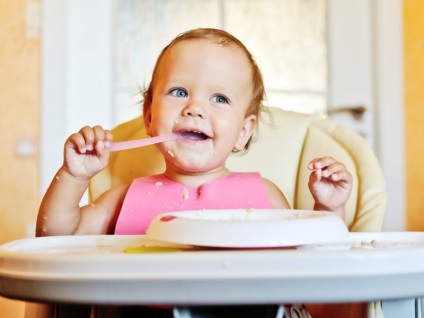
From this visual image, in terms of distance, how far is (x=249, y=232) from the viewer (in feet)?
2.27

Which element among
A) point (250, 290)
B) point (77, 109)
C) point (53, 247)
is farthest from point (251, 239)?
point (77, 109)

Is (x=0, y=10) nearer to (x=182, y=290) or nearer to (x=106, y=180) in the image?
(x=106, y=180)

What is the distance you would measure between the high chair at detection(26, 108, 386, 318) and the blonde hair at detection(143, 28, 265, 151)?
0.04 metres

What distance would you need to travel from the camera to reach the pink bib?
3.74 feet

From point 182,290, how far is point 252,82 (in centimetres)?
66

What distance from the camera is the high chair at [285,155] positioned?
1257mm

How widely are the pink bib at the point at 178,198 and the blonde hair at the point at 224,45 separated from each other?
14 centimetres

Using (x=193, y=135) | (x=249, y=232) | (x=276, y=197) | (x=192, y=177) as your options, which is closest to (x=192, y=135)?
(x=193, y=135)

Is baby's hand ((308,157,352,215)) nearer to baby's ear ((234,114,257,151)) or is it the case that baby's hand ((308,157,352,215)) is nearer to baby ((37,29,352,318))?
baby ((37,29,352,318))

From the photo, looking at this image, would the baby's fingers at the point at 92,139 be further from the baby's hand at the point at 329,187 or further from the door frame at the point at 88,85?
the door frame at the point at 88,85

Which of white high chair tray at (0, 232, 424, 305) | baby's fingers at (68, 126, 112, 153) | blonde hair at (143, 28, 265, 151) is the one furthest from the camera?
blonde hair at (143, 28, 265, 151)

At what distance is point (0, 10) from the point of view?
215cm

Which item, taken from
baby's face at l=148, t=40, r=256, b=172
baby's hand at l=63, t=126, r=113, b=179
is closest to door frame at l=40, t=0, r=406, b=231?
baby's face at l=148, t=40, r=256, b=172

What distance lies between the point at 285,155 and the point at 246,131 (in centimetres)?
9
